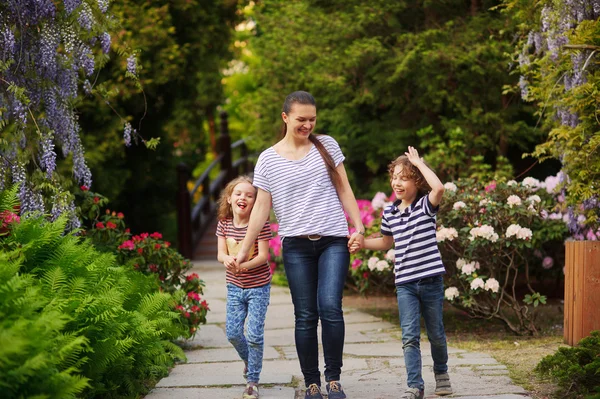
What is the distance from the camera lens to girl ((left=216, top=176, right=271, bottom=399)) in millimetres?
5410

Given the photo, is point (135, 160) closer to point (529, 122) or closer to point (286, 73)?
point (286, 73)

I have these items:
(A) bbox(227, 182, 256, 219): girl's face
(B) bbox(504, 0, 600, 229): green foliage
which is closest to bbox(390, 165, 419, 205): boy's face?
(A) bbox(227, 182, 256, 219): girl's face

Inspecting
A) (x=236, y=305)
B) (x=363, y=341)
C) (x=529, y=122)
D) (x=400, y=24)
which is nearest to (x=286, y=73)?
(x=400, y=24)

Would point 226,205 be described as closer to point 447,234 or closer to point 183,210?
point 447,234

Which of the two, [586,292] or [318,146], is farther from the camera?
[586,292]

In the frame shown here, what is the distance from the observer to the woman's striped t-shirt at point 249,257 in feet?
18.1

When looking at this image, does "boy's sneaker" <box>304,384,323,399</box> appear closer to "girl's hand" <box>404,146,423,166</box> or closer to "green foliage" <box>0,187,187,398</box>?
"green foliage" <box>0,187,187,398</box>

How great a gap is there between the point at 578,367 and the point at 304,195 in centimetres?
180

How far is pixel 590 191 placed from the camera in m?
6.81

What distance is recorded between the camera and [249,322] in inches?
214

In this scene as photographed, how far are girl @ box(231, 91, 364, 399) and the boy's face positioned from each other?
0.32 meters

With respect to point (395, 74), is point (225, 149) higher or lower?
higher

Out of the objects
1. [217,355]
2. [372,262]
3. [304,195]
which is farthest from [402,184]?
[372,262]

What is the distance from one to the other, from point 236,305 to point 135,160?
12369 mm
